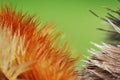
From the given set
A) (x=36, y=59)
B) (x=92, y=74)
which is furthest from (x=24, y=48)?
(x=92, y=74)

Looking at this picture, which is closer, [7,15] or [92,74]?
[7,15]

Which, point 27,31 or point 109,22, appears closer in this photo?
point 27,31

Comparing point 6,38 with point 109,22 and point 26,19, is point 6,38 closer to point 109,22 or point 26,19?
point 26,19

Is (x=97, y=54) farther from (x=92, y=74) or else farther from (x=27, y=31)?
(x=27, y=31)

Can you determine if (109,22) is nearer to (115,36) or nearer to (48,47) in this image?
(115,36)

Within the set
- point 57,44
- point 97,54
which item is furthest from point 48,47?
point 97,54
